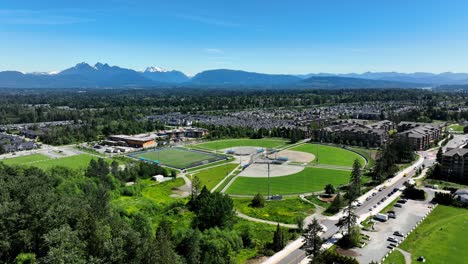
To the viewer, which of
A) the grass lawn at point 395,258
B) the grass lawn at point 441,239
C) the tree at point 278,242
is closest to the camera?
the grass lawn at point 395,258

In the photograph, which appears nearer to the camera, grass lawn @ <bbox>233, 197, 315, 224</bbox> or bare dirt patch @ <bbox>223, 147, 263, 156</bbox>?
grass lawn @ <bbox>233, 197, 315, 224</bbox>

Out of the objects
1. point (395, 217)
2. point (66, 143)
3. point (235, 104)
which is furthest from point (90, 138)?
point (235, 104)

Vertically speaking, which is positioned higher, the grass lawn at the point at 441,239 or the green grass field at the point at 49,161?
the grass lawn at the point at 441,239

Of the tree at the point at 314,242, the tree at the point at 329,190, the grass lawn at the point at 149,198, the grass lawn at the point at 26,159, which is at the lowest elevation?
the grass lawn at the point at 26,159

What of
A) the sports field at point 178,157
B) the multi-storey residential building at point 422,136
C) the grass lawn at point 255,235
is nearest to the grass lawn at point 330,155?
the multi-storey residential building at point 422,136

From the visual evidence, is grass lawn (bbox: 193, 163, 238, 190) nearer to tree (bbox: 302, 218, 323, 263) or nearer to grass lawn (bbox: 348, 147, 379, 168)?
grass lawn (bbox: 348, 147, 379, 168)

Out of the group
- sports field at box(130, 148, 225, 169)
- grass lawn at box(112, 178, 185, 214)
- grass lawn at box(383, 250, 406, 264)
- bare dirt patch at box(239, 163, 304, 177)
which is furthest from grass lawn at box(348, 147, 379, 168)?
grass lawn at box(112, 178, 185, 214)

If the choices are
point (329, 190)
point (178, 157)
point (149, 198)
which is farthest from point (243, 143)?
point (149, 198)

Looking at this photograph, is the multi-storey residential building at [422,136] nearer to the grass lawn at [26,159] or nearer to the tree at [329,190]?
the tree at [329,190]
